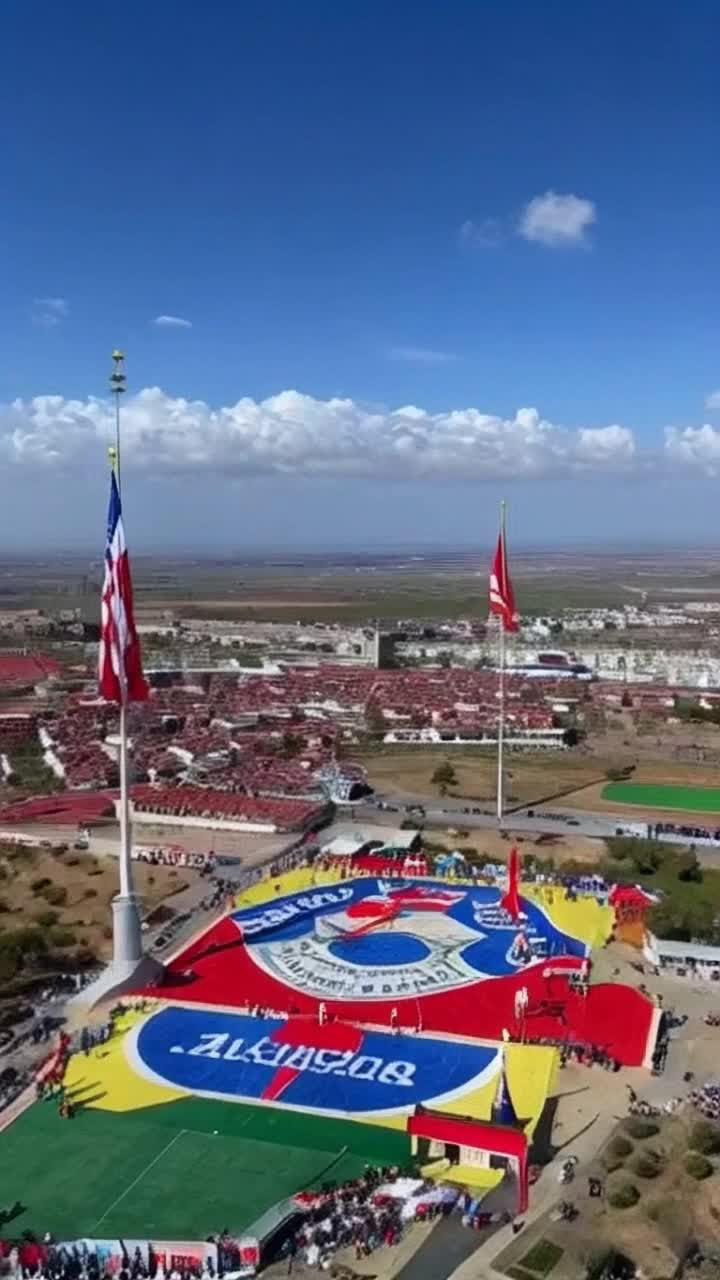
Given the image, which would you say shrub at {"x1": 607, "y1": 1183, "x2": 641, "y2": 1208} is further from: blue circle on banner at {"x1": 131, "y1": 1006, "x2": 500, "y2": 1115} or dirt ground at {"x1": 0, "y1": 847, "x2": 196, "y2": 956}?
dirt ground at {"x1": 0, "y1": 847, "x2": 196, "y2": 956}

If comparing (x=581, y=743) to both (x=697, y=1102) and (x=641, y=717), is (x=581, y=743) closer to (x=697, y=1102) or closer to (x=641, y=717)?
(x=641, y=717)

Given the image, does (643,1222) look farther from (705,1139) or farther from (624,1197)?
(705,1139)

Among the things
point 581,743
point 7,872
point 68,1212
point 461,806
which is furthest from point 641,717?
point 68,1212

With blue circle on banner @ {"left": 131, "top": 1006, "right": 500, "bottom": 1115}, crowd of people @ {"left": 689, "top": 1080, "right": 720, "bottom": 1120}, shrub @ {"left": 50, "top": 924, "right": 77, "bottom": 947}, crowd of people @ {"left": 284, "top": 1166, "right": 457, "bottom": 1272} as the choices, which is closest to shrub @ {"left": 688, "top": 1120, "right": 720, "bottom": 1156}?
crowd of people @ {"left": 689, "top": 1080, "right": 720, "bottom": 1120}

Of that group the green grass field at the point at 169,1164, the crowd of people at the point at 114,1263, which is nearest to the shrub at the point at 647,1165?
the green grass field at the point at 169,1164

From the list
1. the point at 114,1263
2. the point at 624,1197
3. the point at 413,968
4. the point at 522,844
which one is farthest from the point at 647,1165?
the point at 522,844
